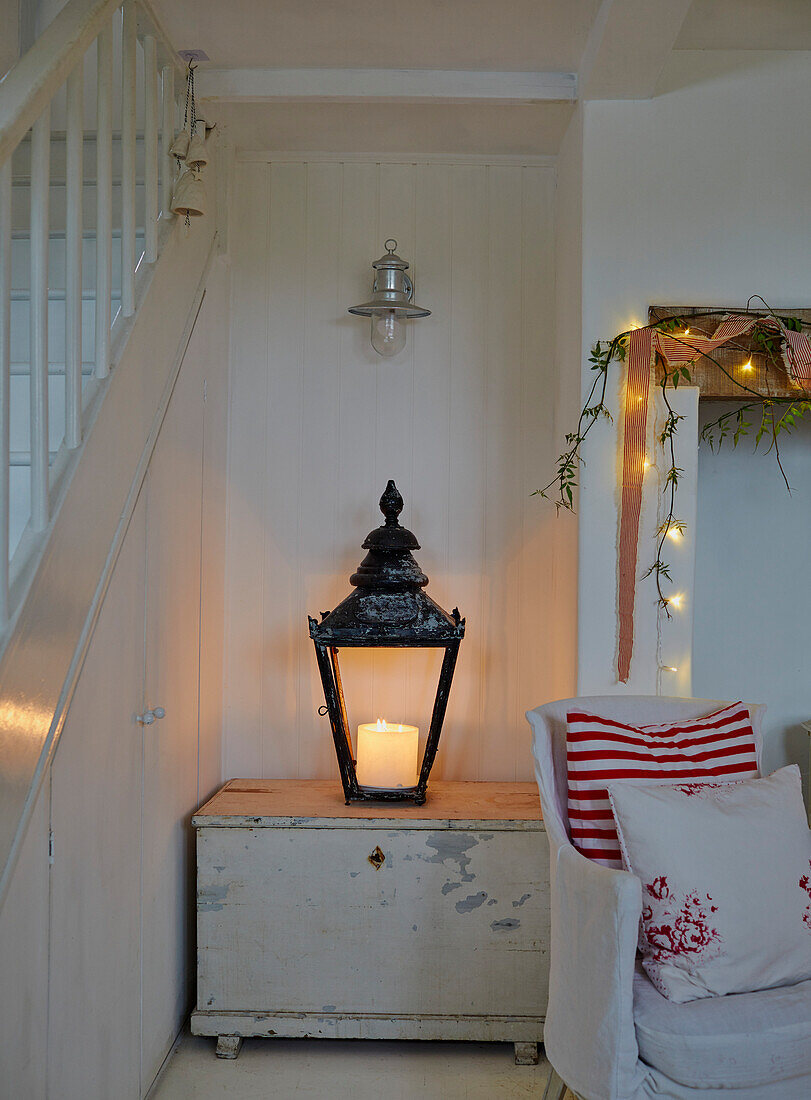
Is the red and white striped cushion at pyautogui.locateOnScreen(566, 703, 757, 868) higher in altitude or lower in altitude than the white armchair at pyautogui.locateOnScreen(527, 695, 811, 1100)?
higher

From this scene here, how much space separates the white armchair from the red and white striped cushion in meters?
0.15

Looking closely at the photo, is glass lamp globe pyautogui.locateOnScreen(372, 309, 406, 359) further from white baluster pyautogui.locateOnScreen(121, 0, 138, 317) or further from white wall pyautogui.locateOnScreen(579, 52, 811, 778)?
white baluster pyautogui.locateOnScreen(121, 0, 138, 317)

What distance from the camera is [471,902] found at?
242cm

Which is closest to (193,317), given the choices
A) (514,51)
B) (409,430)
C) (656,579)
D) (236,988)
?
(409,430)

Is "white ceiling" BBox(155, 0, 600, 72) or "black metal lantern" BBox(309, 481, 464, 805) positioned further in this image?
"black metal lantern" BBox(309, 481, 464, 805)

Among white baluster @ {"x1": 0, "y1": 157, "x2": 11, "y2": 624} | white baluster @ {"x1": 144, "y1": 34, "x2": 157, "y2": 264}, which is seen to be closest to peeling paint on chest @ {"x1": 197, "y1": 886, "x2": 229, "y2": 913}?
white baluster @ {"x1": 0, "y1": 157, "x2": 11, "y2": 624}

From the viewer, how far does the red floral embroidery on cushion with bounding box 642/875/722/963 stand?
1657 mm

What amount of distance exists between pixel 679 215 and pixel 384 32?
865 millimetres

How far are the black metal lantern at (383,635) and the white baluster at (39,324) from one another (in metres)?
1.15

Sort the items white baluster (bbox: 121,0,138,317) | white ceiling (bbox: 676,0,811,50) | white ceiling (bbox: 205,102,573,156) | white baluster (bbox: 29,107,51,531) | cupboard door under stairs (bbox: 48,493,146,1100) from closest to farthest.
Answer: white baluster (bbox: 29,107,51,531)
cupboard door under stairs (bbox: 48,493,146,1100)
white baluster (bbox: 121,0,138,317)
white ceiling (bbox: 676,0,811,50)
white ceiling (bbox: 205,102,573,156)

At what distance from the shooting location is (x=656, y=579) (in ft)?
8.03

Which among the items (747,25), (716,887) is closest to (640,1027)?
(716,887)

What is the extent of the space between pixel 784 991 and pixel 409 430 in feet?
6.06

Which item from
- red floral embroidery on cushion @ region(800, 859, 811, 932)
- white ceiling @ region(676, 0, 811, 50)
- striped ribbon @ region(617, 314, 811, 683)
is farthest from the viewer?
striped ribbon @ region(617, 314, 811, 683)
